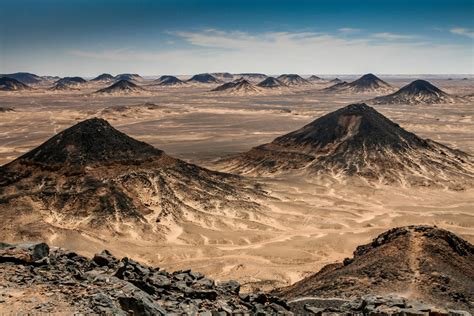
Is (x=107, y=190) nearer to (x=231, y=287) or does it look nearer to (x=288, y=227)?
(x=288, y=227)

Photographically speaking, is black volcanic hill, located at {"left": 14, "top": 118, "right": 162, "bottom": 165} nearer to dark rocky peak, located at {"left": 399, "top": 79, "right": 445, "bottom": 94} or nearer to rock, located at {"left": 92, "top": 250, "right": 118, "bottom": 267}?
rock, located at {"left": 92, "top": 250, "right": 118, "bottom": 267}

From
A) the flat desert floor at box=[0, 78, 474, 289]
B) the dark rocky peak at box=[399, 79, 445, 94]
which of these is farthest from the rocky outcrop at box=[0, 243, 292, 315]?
the dark rocky peak at box=[399, 79, 445, 94]

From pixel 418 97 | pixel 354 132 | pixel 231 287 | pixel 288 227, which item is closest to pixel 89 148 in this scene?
pixel 288 227

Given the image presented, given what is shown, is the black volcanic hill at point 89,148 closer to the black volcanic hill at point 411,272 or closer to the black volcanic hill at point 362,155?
the black volcanic hill at point 362,155

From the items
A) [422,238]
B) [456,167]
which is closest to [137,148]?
[422,238]

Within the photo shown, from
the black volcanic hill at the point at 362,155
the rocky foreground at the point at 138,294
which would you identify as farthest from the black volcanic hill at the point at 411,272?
the black volcanic hill at the point at 362,155

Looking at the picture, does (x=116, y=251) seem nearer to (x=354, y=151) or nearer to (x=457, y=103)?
(x=354, y=151)
